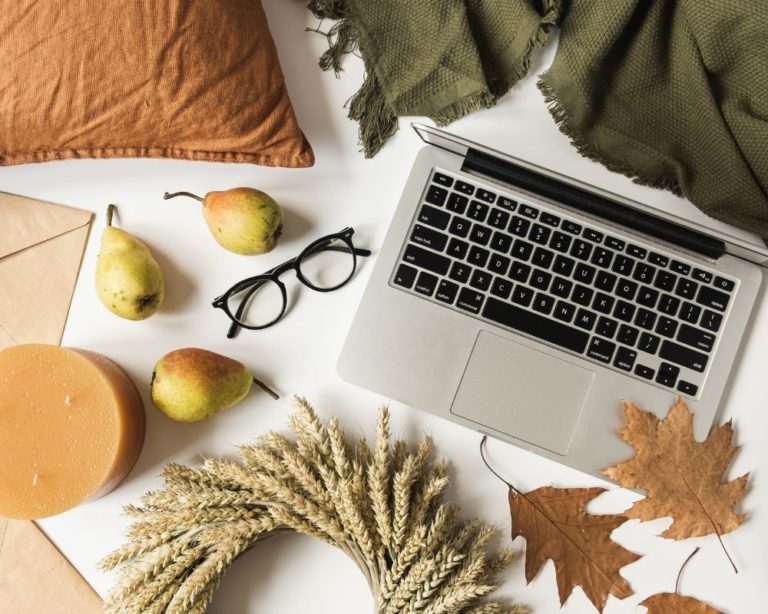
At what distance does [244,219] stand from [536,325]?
356 millimetres

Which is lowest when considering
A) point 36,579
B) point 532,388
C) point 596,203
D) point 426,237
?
point 36,579

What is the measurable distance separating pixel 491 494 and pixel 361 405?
0.19 meters

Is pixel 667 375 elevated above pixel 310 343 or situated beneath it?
elevated above

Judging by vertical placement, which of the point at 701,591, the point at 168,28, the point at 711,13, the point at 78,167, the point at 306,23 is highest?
the point at 711,13

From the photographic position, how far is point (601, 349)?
2.46 feet

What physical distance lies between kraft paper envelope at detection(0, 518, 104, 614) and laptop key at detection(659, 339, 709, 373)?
72 centimetres

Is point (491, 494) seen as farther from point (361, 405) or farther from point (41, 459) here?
point (41, 459)

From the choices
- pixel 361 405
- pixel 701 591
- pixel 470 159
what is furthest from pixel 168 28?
pixel 701 591

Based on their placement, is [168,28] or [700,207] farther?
[700,207]

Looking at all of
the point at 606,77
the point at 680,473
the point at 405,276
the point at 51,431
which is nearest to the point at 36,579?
the point at 51,431

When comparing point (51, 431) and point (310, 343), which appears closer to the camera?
point (51, 431)

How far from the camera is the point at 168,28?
2.13 ft

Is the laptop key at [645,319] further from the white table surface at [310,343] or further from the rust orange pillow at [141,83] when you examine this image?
the rust orange pillow at [141,83]

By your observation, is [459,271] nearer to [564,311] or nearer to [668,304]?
[564,311]
